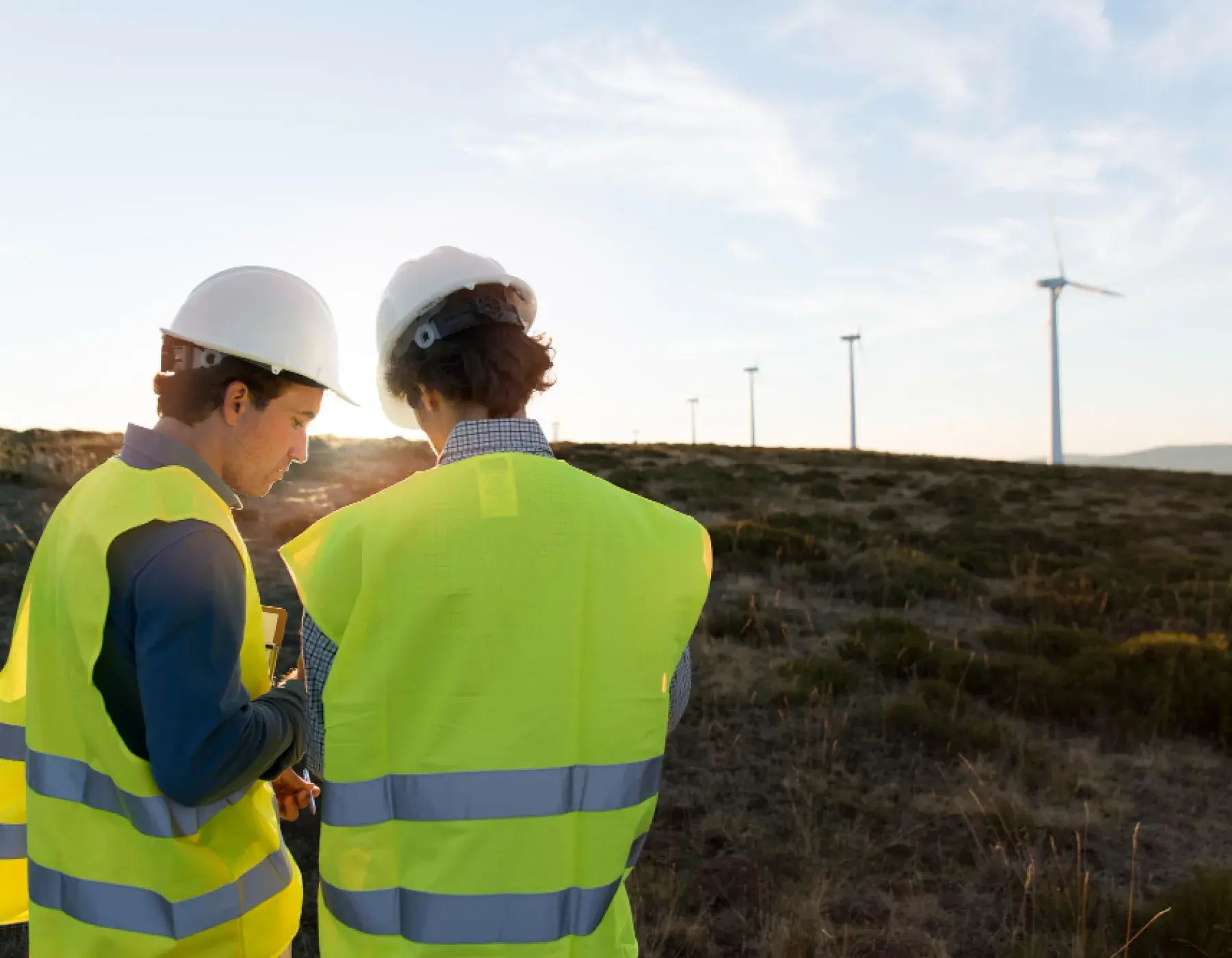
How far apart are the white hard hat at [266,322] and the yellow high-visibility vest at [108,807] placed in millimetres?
359

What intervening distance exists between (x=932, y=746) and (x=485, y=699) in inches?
234

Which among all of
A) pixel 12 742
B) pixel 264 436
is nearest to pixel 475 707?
pixel 264 436

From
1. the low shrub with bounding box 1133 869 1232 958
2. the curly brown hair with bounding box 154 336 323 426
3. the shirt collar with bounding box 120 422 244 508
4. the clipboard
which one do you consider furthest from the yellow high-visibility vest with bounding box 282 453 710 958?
the low shrub with bounding box 1133 869 1232 958

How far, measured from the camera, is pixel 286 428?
1.99 metres

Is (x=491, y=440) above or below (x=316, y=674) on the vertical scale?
above

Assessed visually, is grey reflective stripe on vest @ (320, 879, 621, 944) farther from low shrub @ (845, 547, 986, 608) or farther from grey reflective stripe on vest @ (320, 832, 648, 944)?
low shrub @ (845, 547, 986, 608)

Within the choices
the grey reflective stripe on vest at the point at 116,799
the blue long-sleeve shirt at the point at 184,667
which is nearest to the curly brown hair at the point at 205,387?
the blue long-sleeve shirt at the point at 184,667

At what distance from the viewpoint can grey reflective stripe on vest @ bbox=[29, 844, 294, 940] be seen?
1.64 m

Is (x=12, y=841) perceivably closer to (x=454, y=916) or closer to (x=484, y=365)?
(x=454, y=916)

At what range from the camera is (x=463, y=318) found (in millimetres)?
1757

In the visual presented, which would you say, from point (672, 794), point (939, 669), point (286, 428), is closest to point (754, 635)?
point (939, 669)

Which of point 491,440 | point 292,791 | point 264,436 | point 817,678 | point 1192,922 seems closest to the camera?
point 491,440

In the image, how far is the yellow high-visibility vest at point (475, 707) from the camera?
1.39 m

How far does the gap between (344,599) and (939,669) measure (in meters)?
7.57
